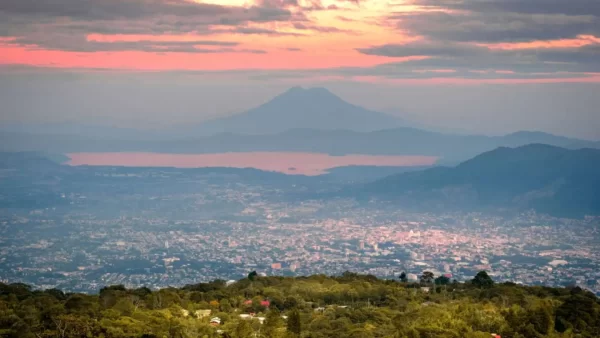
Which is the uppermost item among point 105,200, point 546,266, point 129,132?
point 129,132

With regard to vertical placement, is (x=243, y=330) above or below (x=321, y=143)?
below

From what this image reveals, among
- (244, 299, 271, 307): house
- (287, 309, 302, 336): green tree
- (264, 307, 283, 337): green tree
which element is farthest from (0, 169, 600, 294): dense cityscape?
(287, 309, 302, 336): green tree

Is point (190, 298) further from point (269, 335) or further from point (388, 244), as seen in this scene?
point (388, 244)

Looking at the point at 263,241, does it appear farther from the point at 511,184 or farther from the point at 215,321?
the point at 215,321

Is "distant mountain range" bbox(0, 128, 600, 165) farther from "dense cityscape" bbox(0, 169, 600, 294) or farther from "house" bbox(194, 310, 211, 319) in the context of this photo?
"house" bbox(194, 310, 211, 319)

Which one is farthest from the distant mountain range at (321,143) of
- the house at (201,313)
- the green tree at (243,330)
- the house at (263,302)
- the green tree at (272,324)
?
the green tree at (243,330)

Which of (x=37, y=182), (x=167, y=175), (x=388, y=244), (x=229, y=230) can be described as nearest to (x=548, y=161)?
(x=388, y=244)

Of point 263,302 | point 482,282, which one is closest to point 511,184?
point 482,282
